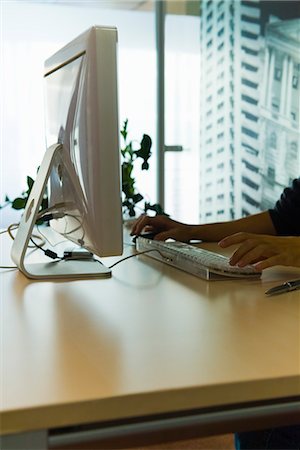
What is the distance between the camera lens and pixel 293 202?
1692 millimetres

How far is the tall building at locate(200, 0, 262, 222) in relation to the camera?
3.46 metres

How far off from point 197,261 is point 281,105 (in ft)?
8.16

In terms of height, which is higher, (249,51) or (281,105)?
(249,51)

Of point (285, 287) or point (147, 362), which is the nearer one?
point (147, 362)

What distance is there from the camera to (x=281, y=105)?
135 inches

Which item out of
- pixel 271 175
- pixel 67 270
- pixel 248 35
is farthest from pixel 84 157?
pixel 248 35

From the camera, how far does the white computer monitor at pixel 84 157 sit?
99cm

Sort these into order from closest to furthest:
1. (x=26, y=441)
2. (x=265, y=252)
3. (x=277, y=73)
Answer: (x=26, y=441)
(x=265, y=252)
(x=277, y=73)

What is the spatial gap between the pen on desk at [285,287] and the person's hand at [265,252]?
0.08 m

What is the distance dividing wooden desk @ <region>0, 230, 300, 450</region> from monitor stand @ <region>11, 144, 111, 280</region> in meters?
0.17

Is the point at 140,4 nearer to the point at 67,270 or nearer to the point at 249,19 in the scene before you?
the point at 249,19

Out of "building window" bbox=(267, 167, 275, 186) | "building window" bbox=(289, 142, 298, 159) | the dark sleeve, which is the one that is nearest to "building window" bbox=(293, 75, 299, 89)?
"building window" bbox=(289, 142, 298, 159)

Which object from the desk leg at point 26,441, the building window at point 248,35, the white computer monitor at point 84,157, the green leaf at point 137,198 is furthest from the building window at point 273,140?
the desk leg at point 26,441

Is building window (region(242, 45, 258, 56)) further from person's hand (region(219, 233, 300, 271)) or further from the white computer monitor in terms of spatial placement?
person's hand (region(219, 233, 300, 271))
